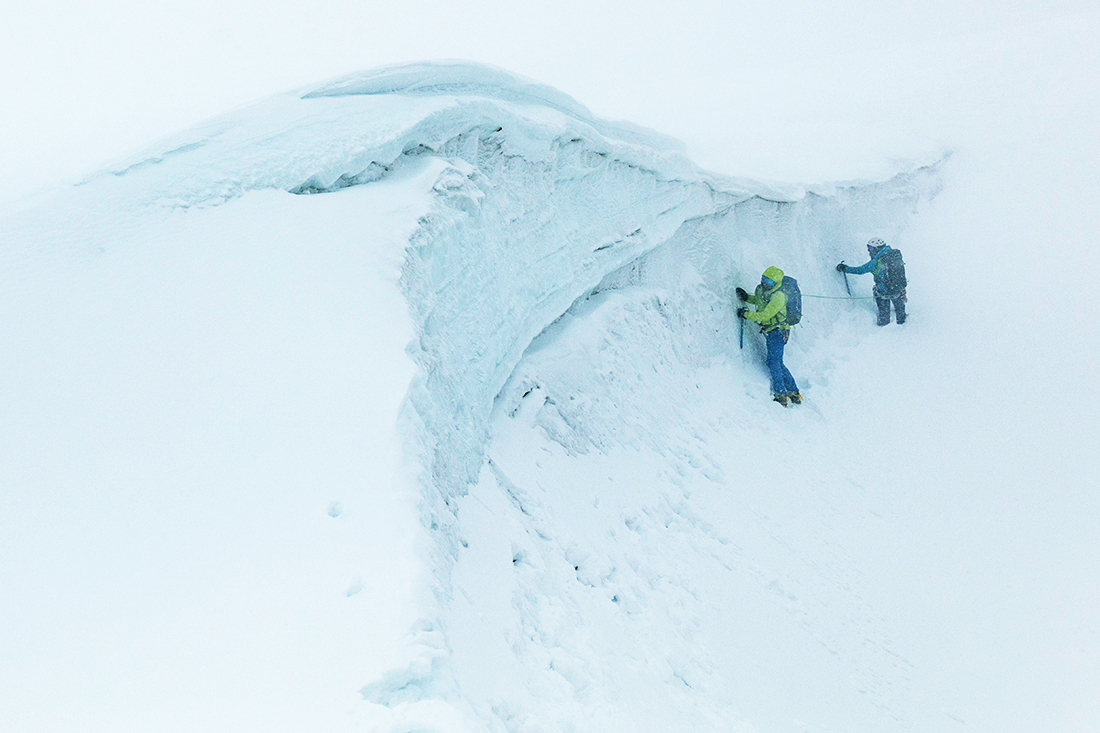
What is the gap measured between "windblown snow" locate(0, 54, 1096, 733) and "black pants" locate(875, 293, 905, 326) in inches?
53.5

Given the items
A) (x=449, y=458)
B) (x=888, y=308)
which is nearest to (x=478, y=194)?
(x=449, y=458)

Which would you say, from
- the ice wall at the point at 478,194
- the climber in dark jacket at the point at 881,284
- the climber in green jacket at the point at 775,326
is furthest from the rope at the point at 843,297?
the climber in green jacket at the point at 775,326

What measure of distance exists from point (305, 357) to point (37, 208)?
5.60 ft

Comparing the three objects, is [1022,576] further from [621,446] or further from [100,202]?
[100,202]

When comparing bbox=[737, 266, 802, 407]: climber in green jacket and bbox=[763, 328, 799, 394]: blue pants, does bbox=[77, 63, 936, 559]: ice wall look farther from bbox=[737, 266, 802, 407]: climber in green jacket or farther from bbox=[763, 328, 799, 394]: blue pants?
bbox=[763, 328, 799, 394]: blue pants

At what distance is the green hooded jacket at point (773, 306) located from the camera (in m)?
7.05

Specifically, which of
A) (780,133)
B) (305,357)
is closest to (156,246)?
(305,357)

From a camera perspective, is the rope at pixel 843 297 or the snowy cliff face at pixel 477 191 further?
the rope at pixel 843 297

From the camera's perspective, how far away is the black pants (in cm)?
875

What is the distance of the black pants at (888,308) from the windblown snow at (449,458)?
1.36 metres


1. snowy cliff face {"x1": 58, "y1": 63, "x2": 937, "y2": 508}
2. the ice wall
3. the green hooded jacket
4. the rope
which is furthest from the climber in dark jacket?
the green hooded jacket

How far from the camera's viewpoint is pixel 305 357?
289cm

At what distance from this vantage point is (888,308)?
28.8 feet

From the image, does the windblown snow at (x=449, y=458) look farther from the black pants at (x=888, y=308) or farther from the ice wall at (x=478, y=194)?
the black pants at (x=888, y=308)
